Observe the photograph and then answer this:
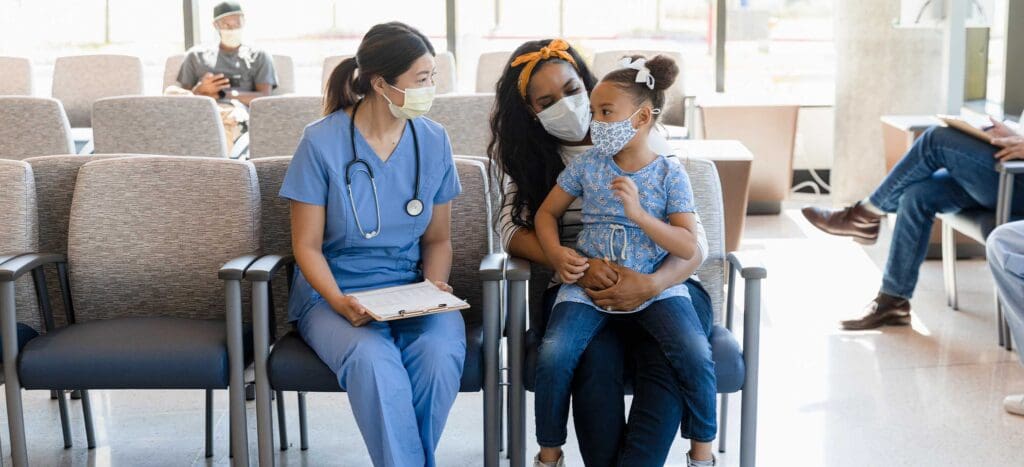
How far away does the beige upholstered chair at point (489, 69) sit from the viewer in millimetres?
6238

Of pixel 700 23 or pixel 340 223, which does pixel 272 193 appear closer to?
pixel 340 223

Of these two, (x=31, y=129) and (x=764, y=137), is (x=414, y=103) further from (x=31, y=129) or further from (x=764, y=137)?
(x=764, y=137)

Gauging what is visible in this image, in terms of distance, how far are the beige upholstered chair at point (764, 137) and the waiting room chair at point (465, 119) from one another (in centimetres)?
231

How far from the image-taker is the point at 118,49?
→ 8195mm

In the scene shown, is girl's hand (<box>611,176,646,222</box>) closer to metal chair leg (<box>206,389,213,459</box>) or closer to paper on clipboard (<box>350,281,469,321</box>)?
paper on clipboard (<box>350,281,469,321</box>)

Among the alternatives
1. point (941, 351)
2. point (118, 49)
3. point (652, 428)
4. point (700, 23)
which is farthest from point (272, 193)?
point (118, 49)

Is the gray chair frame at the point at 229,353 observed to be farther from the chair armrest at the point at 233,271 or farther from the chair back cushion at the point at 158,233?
the chair back cushion at the point at 158,233

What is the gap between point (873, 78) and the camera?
20.4ft

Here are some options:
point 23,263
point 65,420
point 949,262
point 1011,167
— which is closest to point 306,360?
point 23,263

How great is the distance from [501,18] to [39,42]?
325cm

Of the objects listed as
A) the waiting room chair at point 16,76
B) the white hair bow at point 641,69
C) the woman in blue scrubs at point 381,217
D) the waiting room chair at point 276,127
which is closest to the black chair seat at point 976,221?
the white hair bow at point 641,69

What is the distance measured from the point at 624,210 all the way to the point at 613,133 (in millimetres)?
178

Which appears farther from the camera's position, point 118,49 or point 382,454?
point 118,49

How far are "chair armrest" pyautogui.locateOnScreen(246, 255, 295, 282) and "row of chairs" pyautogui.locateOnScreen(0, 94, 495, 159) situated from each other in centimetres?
141
